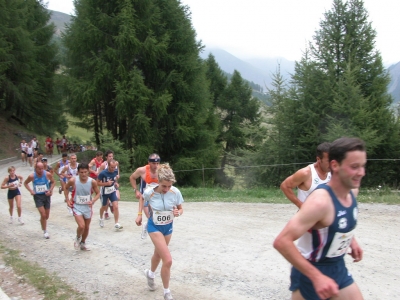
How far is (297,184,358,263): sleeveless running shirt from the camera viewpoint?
2.74m

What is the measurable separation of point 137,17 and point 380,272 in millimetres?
25784

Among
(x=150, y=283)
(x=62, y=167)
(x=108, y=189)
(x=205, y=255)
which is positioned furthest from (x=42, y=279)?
(x=62, y=167)

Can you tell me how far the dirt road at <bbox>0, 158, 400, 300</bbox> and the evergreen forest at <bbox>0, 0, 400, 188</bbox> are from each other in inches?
284

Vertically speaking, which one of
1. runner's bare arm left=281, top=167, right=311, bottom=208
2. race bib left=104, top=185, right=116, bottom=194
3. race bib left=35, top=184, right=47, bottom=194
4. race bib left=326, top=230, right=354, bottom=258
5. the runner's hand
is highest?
runner's bare arm left=281, top=167, right=311, bottom=208

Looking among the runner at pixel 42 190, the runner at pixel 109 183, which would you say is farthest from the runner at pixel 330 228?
the runner at pixel 42 190

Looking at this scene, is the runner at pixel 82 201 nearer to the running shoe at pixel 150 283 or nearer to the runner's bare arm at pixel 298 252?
the running shoe at pixel 150 283

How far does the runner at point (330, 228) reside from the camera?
2582 mm

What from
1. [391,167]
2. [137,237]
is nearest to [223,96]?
[391,167]

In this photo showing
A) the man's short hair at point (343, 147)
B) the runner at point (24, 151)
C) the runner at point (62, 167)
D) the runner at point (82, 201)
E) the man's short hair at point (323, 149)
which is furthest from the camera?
the runner at point (24, 151)

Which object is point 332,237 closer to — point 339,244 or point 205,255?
point 339,244

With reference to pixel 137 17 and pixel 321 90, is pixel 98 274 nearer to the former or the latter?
pixel 321 90

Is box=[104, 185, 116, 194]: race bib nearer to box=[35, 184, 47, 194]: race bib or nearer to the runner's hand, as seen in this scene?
box=[35, 184, 47, 194]: race bib

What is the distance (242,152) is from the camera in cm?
2192

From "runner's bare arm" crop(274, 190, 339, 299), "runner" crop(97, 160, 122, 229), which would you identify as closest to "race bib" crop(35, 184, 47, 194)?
"runner" crop(97, 160, 122, 229)
